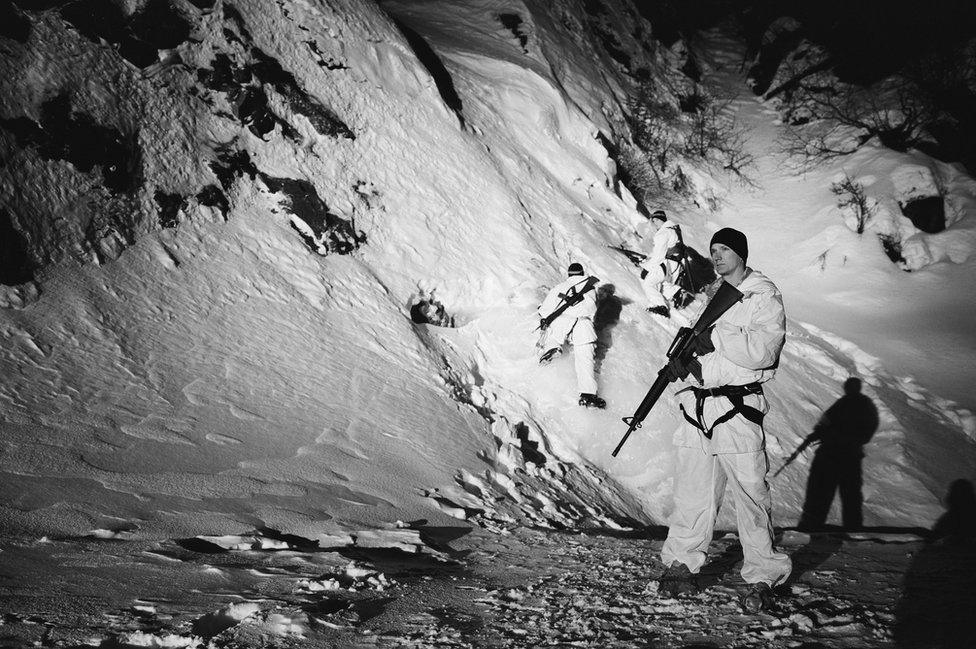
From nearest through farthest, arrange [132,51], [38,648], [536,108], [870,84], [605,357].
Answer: [38,648] → [132,51] → [605,357] → [536,108] → [870,84]

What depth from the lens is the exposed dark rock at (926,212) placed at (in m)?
12.0

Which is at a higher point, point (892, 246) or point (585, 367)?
point (892, 246)

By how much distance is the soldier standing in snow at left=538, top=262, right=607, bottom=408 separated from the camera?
605cm

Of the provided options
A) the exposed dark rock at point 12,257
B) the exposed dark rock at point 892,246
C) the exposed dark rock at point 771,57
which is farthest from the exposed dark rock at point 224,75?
the exposed dark rock at point 771,57

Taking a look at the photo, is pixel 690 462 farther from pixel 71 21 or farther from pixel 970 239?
pixel 970 239

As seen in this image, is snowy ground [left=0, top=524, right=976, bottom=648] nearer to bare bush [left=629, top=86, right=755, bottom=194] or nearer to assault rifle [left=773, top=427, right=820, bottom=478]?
assault rifle [left=773, top=427, right=820, bottom=478]

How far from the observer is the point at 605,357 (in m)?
6.80

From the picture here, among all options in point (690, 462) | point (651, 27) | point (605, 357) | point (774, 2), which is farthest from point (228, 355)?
point (774, 2)

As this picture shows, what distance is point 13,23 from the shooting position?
14.9 feet

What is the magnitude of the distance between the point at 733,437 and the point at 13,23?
677 centimetres

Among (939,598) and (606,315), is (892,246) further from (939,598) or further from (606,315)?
(939,598)

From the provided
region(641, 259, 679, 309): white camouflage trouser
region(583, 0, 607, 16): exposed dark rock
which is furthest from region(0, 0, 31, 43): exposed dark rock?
region(583, 0, 607, 16): exposed dark rock

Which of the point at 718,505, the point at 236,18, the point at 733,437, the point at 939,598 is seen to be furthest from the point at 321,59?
the point at 939,598

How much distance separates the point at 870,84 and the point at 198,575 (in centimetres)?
2203
